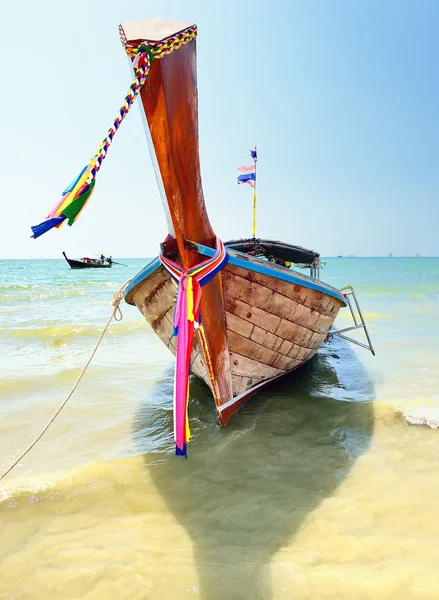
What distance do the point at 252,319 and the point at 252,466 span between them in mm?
1367

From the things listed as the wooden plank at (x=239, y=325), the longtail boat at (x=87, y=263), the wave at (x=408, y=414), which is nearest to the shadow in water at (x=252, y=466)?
the wave at (x=408, y=414)

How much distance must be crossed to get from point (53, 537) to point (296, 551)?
5.09ft

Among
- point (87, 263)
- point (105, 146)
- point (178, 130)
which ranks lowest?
point (87, 263)

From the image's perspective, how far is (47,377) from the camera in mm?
5977

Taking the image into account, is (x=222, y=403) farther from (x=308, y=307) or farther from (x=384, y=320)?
(x=384, y=320)

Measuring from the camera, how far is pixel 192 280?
287 centimetres

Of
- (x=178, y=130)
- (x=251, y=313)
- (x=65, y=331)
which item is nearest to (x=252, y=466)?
(x=251, y=313)

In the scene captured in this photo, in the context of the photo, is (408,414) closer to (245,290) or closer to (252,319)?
(252,319)

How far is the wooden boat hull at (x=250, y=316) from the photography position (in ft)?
11.9

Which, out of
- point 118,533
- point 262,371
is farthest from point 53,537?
point 262,371

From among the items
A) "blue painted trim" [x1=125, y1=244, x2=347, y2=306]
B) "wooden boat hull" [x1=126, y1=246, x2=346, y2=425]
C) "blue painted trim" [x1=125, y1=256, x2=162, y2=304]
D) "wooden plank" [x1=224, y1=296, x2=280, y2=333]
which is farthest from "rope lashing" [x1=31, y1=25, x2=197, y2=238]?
"wooden plank" [x1=224, y1=296, x2=280, y2=333]

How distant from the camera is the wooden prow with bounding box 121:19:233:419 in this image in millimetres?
2146

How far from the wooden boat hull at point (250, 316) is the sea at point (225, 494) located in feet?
1.73

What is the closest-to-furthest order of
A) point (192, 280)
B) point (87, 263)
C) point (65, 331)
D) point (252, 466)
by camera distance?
1. point (192, 280)
2. point (252, 466)
3. point (65, 331)
4. point (87, 263)
